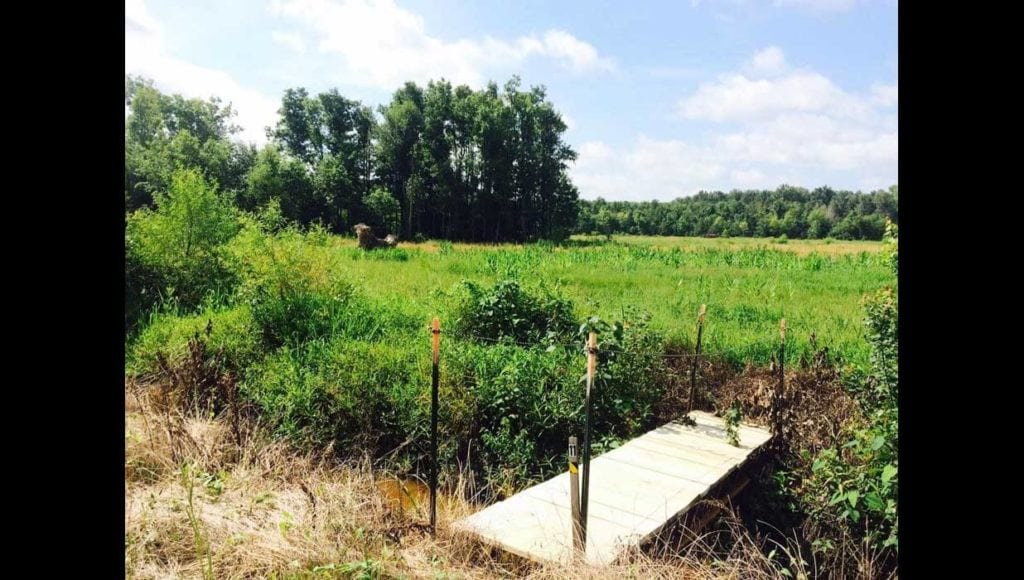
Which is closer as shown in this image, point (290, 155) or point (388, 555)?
point (388, 555)

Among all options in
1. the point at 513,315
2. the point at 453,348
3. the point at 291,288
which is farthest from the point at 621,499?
the point at 291,288

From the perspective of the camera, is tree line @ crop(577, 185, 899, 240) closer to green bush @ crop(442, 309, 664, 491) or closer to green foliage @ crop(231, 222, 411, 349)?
green foliage @ crop(231, 222, 411, 349)

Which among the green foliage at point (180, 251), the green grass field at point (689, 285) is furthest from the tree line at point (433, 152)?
the green foliage at point (180, 251)

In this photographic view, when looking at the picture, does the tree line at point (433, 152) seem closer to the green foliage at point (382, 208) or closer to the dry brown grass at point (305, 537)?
the green foliage at point (382, 208)

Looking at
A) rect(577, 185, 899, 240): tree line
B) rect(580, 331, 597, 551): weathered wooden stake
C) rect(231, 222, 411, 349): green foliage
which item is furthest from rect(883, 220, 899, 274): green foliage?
rect(577, 185, 899, 240): tree line

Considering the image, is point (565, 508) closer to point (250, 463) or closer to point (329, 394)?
point (250, 463)

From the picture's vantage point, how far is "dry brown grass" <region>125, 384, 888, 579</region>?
3.29m

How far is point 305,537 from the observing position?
352 centimetres

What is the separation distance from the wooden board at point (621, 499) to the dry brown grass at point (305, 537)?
0.12m

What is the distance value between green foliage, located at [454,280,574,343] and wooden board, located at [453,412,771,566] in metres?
2.63

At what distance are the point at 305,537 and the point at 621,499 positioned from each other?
1906 millimetres
